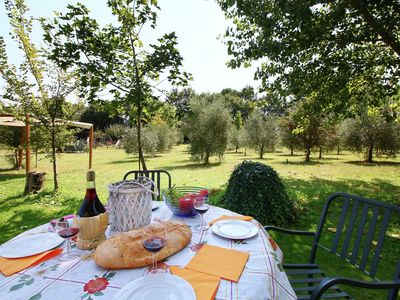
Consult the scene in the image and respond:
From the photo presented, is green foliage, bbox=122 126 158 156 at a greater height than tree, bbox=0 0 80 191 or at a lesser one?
lesser

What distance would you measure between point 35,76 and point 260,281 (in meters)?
7.08

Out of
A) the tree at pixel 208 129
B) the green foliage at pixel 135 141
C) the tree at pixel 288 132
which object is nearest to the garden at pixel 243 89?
the tree at pixel 208 129

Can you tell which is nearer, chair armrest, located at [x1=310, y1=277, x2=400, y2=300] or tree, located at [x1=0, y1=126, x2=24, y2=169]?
chair armrest, located at [x1=310, y1=277, x2=400, y2=300]

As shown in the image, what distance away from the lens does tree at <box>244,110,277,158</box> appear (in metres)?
16.9

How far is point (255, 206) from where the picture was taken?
3977 millimetres

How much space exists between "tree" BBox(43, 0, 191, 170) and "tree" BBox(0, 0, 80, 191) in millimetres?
2863

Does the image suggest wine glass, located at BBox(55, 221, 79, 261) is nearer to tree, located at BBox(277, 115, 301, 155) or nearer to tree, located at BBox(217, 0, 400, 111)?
tree, located at BBox(217, 0, 400, 111)

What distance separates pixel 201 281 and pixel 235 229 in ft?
1.92

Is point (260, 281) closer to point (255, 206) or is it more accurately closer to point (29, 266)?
point (29, 266)

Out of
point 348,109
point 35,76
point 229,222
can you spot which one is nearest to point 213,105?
point 348,109

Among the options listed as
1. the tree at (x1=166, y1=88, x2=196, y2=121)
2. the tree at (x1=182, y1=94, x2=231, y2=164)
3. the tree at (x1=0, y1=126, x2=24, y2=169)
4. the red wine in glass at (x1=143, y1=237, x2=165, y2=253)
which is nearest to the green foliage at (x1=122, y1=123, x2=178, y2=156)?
the tree at (x1=182, y1=94, x2=231, y2=164)

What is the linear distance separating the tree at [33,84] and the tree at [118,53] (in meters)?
2.86

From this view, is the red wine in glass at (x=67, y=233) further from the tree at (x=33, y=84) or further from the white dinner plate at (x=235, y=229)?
the tree at (x=33, y=84)

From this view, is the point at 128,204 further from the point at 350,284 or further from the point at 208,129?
the point at 208,129
